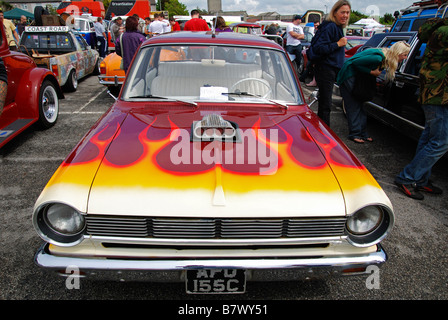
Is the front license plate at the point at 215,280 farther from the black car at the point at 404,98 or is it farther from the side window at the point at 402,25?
the side window at the point at 402,25

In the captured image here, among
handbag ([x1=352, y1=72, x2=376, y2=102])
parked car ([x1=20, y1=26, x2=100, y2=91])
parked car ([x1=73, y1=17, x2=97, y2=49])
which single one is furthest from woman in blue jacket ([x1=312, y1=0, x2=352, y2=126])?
parked car ([x1=73, y1=17, x2=97, y2=49])

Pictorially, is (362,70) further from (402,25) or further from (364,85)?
(402,25)

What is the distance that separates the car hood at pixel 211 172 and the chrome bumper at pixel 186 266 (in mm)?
274

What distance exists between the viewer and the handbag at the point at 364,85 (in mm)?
4637

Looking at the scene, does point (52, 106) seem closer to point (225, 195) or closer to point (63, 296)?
point (63, 296)

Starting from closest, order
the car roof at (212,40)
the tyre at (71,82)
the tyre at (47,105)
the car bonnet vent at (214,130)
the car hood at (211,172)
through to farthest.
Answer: the car hood at (211,172)
the car bonnet vent at (214,130)
the car roof at (212,40)
the tyre at (47,105)
the tyre at (71,82)

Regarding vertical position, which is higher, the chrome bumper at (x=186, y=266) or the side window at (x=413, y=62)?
the side window at (x=413, y=62)

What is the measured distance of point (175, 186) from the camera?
1710 millimetres

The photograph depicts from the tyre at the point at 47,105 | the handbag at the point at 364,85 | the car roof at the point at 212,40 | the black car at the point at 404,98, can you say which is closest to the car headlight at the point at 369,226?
the car roof at the point at 212,40

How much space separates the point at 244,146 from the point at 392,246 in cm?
176

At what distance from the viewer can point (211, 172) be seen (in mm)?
1798

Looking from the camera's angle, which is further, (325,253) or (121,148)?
(121,148)

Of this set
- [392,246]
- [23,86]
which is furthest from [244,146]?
[23,86]

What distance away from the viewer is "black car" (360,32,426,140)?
429 cm
